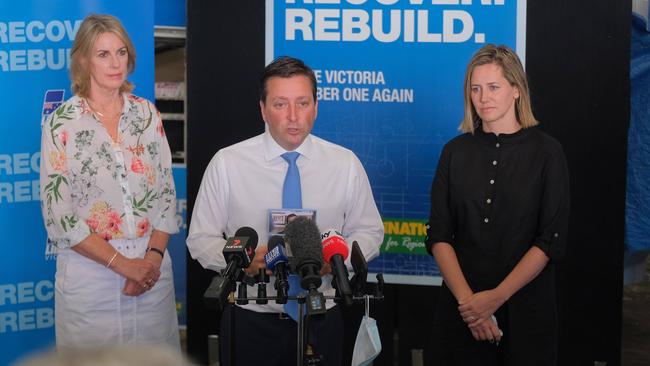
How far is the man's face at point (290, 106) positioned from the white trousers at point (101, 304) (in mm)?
812

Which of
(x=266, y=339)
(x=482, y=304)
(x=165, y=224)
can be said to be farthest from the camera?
(x=165, y=224)

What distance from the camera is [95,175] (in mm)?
3367

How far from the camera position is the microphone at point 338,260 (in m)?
2.26

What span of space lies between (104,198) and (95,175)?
9cm

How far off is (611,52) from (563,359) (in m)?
1.45

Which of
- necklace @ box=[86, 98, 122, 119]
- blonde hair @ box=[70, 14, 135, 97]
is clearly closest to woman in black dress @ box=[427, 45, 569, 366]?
necklace @ box=[86, 98, 122, 119]

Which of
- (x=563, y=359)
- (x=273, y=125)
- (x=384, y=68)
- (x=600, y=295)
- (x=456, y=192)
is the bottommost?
(x=563, y=359)

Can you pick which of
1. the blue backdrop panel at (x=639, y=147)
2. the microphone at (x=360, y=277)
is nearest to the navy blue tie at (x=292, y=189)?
the microphone at (x=360, y=277)

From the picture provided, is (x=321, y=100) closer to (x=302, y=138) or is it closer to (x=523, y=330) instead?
(x=302, y=138)

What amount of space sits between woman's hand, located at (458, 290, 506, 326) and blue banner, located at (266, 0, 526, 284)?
3.92 ft

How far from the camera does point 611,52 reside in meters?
4.16

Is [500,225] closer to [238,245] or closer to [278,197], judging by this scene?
[278,197]

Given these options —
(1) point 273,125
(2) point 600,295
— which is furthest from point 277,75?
(2) point 600,295

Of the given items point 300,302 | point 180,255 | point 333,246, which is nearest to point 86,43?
point 333,246
